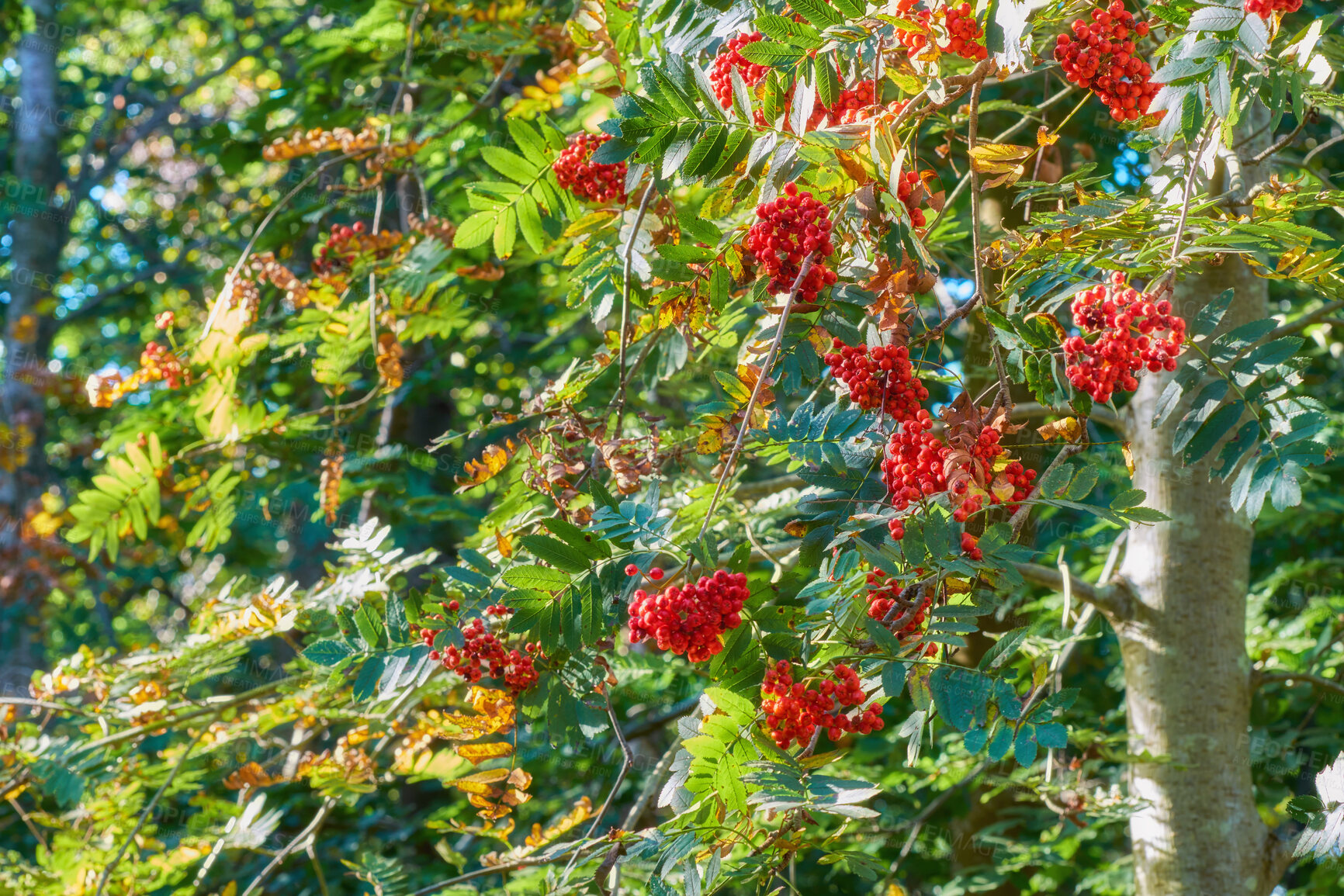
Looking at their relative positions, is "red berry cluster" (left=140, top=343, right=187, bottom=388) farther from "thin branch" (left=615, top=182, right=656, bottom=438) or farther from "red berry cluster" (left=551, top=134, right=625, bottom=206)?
"thin branch" (left=615, top=182, right=656, bottom=438)

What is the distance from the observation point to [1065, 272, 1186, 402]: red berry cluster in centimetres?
123

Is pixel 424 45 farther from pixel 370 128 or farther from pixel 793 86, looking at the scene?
pixel 793 86

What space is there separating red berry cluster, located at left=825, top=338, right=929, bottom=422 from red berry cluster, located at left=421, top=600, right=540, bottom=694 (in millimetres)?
612

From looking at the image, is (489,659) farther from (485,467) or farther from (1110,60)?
(1110,60)

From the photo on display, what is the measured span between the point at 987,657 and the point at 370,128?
7.55ft

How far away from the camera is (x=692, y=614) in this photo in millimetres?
1209

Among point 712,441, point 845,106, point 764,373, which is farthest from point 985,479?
point 845,106

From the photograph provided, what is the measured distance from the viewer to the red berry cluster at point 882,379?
125 centimetres

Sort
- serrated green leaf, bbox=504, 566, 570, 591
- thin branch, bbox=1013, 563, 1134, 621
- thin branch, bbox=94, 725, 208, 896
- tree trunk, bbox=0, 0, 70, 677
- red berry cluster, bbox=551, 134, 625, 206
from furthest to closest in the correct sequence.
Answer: tree trunk, bbox=0, 0, 70, 677 → thin branch, bbox=1013, 563, 1134, 621 → thin branch, bbox=94, 725, 208, 896 → red berry cluster, bbox=551, 134, 625, 206 → serrated green leaf, bbox=504, 566, 570, 591

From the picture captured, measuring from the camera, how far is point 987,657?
1265mm

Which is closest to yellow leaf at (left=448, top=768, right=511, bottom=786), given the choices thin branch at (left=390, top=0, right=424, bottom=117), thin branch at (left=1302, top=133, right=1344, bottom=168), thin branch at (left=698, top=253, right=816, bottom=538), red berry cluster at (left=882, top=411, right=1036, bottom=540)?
thin branch at (left=698, top=253, right=816, bottom=538)

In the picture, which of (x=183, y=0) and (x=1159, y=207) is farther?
(x=183, y=0)

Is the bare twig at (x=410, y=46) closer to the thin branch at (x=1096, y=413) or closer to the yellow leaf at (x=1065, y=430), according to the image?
the thin branch at (x=1096, y=413)

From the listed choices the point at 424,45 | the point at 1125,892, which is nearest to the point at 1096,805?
the point at 1125,892
